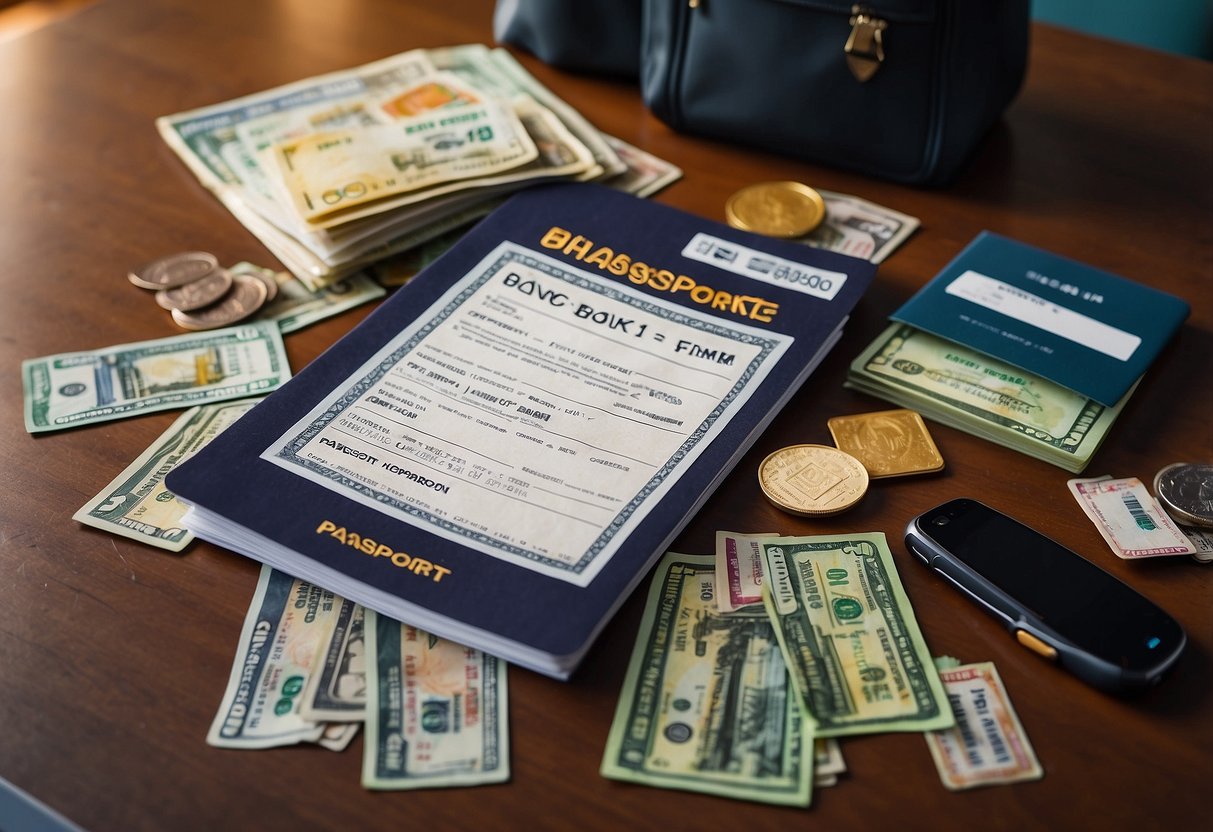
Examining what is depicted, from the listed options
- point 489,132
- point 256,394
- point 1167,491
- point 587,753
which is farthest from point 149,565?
point 1167,491

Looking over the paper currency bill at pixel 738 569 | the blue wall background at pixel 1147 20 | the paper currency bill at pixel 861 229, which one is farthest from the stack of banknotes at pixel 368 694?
the blue wall background at pixel 1147 20

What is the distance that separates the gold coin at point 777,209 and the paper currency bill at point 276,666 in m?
0.50

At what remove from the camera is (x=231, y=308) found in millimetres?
908

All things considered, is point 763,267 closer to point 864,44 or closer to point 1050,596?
point 864,44

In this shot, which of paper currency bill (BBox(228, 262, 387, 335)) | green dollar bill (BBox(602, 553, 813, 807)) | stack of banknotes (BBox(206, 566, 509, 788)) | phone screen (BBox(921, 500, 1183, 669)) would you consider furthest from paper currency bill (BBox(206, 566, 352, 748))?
phone screen (BBox(921, 500, 1183, 669))

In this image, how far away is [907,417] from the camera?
2.65ft

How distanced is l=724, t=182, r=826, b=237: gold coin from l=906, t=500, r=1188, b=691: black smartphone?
34 centimetres

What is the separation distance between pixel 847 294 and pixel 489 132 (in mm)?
371

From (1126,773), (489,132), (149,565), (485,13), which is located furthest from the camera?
(485,13)

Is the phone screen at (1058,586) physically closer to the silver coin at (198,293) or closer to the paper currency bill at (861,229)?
the paper currency bill at (861,229)

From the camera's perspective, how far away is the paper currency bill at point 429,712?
1.96 feet

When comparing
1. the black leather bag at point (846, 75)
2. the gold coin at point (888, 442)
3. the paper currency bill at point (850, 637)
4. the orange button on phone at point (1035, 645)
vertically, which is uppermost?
the black leather bag at point (846, 75)

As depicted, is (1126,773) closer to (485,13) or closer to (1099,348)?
(1099,348)

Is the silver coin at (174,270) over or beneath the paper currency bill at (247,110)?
beneath
